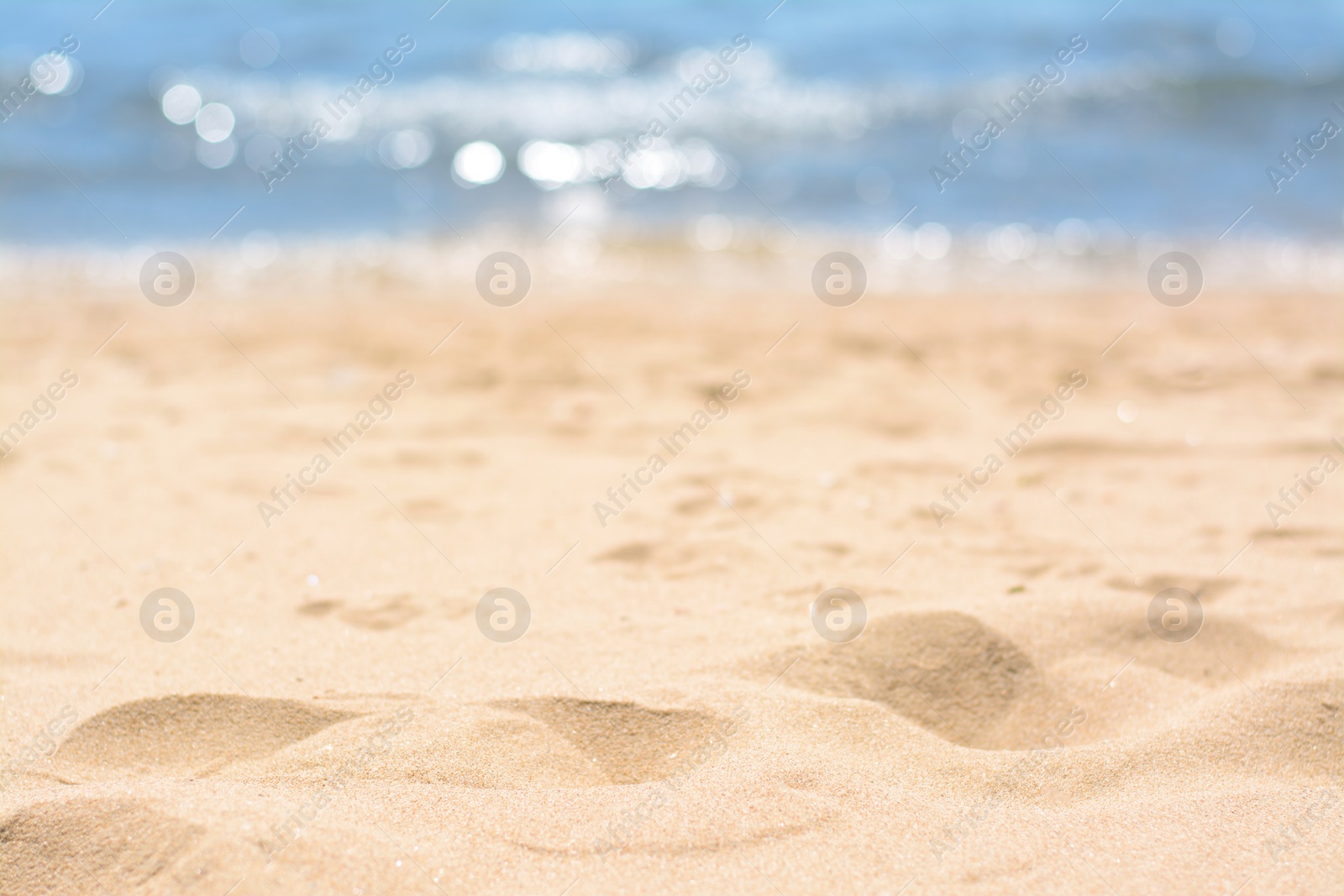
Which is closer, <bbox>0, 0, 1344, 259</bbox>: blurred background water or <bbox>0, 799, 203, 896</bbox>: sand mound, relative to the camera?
<bbox>0, 799, 203, 896</bbox>: sand mound

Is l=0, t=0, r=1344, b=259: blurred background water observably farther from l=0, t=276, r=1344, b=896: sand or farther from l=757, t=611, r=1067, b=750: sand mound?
l=757, t=611, r=1067, b=750: sand mound

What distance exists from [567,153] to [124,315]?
5.36 m

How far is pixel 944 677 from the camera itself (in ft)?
7.49

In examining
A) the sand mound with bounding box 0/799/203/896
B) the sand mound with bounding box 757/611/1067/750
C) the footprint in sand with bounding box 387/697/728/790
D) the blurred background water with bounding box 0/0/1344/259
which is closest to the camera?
the sand mound with bounding box 0/799/203/896

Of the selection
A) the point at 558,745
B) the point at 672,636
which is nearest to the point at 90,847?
the point at 558,745

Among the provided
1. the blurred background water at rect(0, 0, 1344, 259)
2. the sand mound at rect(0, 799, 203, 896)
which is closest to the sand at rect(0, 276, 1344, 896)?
the sand mound at rect(0, 799, 203, 896)

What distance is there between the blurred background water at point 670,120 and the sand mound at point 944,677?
18.4ft

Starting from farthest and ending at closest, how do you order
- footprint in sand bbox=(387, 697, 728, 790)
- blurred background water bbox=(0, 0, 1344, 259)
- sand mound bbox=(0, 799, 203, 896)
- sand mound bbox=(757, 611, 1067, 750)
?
blurred background water bbox=(0, 0, 1344, 259) < sand mound bbox=(757, 611, 1067, 750) < footprint in sand bbox=(387, 697, 728, 790) < sand mound bbox=(0, 799, 203, 896)

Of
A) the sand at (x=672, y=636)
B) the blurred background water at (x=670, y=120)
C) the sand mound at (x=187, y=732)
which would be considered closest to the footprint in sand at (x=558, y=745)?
the sand at (x=672, y=636)

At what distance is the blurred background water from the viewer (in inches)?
324

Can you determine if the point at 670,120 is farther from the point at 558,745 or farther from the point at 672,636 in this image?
the point at 558,745

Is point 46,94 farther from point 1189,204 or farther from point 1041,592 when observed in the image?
point 1041,592

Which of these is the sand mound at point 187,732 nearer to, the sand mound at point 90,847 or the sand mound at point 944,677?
A: the sand mound at point 90,847

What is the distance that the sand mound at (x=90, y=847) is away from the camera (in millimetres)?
1650
